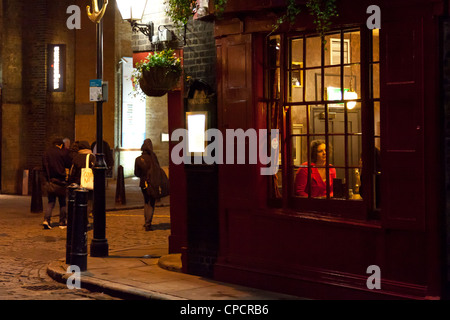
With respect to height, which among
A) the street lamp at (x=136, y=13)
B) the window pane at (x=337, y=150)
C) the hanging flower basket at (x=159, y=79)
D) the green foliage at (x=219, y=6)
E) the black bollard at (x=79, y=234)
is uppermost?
the street lamp at (x=136, y=13)

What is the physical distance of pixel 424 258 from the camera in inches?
277

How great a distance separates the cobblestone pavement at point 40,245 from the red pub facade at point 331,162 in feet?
6.32

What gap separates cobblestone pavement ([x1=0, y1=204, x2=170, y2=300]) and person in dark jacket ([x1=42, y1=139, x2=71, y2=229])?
0.28 m

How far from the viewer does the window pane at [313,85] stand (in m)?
8.37

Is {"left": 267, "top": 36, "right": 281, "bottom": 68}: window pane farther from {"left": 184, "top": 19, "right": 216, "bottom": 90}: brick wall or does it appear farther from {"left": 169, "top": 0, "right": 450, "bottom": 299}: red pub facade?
{"left": 184, "top": 19, "right": 216, "bottom": 90}: brick wall

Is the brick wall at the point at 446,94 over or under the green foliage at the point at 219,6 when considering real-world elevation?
under

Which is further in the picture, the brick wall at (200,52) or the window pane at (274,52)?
the brick wall at (200,52)

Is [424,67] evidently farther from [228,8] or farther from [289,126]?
[228,8]

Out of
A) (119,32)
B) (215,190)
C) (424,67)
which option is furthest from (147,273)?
(119,32)

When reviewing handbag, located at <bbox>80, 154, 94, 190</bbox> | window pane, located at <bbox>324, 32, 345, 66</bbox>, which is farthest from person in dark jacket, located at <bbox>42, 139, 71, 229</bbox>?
window pane, located at <bbox>324, 32, 345, 66</bbox>

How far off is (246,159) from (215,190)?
705 millimetres

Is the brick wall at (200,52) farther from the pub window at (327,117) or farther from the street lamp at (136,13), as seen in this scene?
the street lamp at (136,13)

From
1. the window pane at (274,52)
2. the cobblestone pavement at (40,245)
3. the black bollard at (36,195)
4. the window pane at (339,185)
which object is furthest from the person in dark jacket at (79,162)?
the window pane at (339,185)

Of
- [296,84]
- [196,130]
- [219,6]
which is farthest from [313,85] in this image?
[196,130]
